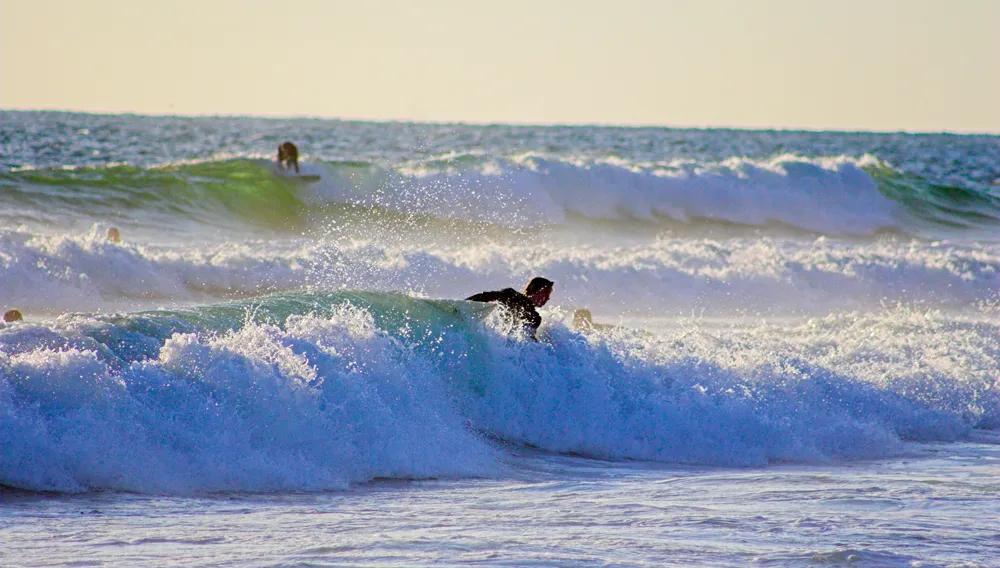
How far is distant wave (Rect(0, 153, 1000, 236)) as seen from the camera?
23016mm

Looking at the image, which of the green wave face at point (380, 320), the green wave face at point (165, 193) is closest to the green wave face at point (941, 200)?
the green wave face at point (165, 193)

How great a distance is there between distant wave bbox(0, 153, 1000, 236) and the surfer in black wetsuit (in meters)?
13.5

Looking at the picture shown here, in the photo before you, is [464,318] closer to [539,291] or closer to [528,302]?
[528,302]

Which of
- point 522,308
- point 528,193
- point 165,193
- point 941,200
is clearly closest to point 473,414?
point 522,308

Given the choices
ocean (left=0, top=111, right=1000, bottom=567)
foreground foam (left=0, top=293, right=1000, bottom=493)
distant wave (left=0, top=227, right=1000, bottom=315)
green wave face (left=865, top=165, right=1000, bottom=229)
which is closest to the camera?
ocean (left=0, top=111, right=1000, bottom=567)

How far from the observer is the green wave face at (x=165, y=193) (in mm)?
21625

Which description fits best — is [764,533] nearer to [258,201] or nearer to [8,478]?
[8,478]

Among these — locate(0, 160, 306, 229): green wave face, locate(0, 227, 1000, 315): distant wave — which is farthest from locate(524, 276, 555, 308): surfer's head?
locate(0, 160, 306, 229): green wave face

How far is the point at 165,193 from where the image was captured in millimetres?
23188

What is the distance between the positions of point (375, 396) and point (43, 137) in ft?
116

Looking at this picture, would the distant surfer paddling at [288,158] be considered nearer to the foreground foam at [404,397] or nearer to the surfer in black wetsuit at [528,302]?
the foreground foam at [404,397]

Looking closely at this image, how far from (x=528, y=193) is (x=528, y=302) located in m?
16.8

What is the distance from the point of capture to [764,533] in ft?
19.5

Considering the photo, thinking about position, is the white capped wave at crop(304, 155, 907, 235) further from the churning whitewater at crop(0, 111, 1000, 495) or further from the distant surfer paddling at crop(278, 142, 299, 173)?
the distant surfer paddling at crop(278, 142, 299, 173)
